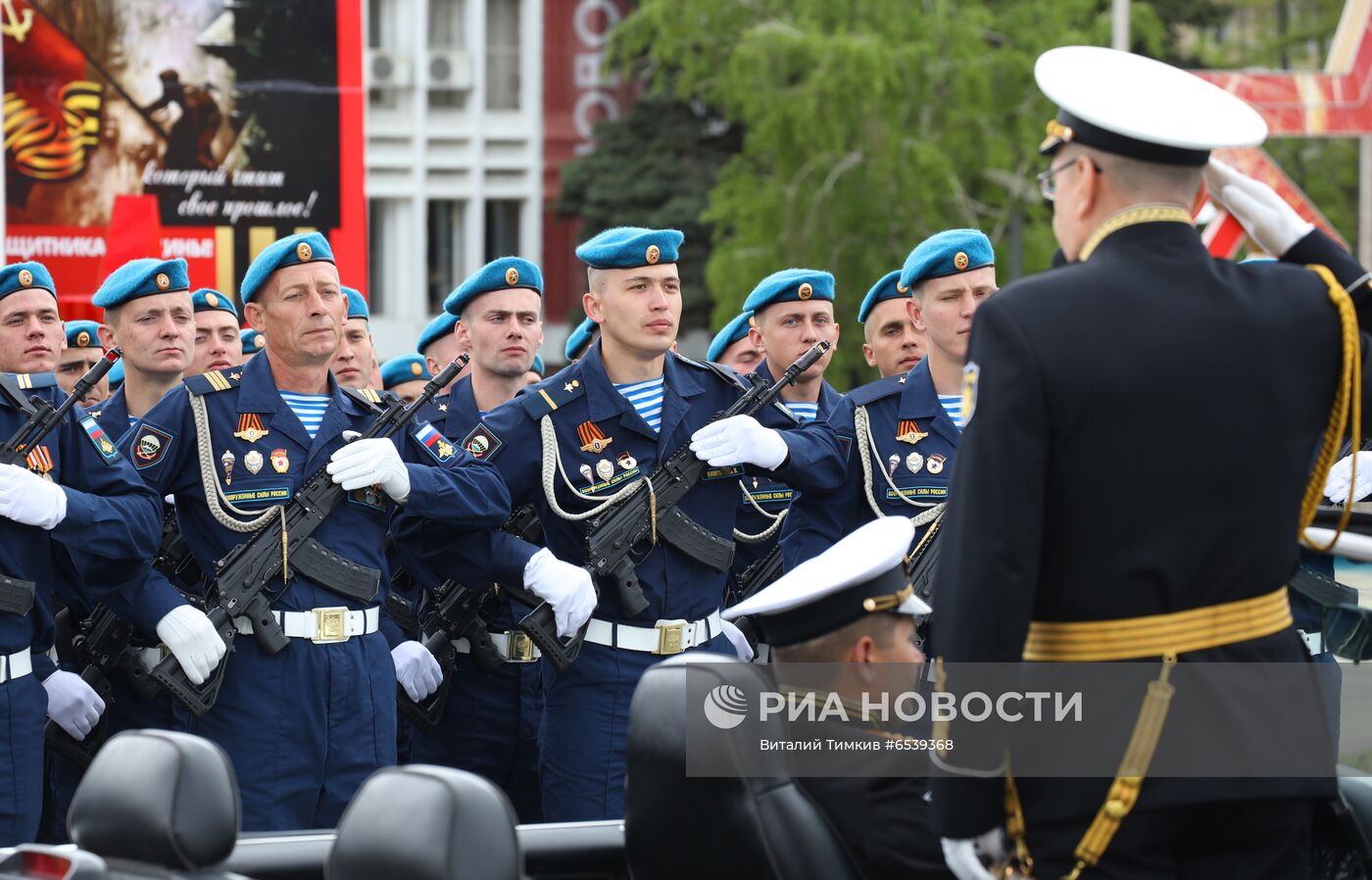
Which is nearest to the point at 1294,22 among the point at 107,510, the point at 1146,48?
the point at 1146,48

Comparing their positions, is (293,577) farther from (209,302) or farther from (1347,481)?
(1347,481)

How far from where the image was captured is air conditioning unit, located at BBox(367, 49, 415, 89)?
122ft

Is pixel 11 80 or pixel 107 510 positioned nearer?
pixel 107 510

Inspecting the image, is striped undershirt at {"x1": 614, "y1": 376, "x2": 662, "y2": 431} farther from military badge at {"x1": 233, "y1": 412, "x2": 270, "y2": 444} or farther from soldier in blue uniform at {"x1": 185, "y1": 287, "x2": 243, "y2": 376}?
soldier in blue uniform at {"x1": 185, "y1": 287, "x2": 243, "y2": 376}

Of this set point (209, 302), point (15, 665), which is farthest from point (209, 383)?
point (209, 302)

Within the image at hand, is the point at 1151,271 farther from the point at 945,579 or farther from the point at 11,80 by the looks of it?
the point at 11,80

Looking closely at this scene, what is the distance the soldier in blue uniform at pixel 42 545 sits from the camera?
18.6 ft

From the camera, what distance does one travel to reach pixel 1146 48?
31.4m

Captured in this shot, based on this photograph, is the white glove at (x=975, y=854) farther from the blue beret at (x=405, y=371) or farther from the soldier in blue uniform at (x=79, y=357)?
the blue beret at (x=405, y=371)

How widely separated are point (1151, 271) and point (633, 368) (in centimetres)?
344

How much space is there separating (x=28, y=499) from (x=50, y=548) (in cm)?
46

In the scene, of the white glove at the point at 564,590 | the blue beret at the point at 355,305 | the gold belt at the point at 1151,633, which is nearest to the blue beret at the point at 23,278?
the blue beret at the point at 355,305

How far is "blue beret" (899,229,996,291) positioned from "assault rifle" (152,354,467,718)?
1.94 meters

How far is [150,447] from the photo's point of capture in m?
6.14
